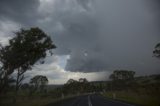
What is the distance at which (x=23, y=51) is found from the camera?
105ft

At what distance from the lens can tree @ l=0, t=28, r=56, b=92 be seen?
2873 cm

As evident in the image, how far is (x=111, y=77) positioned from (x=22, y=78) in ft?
306

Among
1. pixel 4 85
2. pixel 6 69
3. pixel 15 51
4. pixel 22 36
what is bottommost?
pixel 4 85

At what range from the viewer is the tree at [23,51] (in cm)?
2873

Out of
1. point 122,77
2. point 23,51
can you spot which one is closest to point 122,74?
point 122,77

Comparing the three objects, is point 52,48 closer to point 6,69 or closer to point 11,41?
point 11,41

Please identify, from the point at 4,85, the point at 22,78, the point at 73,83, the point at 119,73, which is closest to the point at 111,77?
the point at 119,73

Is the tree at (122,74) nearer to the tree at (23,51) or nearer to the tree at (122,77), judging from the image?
the tree at (122,77)

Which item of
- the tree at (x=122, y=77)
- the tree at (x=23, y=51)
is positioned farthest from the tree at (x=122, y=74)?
the tree at (x=23, y=51)

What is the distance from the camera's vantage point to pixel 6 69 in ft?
94.0

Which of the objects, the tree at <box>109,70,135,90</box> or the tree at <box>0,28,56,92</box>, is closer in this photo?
the tree at <box>0,28,56,92</box>

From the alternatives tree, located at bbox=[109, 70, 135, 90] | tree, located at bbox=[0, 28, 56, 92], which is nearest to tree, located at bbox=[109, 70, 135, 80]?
tree, located at bbox=[109, 70, 135, 90]

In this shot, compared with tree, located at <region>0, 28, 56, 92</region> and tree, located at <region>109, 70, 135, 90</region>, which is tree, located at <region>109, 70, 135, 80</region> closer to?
tree, located at <region>109, 70, 135, 90</region>

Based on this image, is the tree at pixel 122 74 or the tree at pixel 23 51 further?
the tree at pixel 122 74
